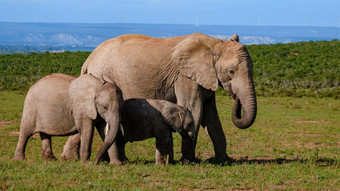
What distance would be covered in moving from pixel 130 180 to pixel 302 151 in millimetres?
6255

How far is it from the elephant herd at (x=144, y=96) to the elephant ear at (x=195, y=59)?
2 cm

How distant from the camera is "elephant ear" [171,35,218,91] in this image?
10430 millimetres

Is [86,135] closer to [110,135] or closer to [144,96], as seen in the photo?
[110,135]

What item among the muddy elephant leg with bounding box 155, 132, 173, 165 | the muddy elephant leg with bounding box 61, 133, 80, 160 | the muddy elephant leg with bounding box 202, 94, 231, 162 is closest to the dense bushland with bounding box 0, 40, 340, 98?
the muddy elephant leg with bounding box 202, 94, 231, 162

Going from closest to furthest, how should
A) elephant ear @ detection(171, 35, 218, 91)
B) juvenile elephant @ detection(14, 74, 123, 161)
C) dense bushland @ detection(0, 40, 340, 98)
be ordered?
1. juvenile elephant @ detection(14, 74, 123, 161)
2. elephant ear @ detection(171, 35, 218, 91)
3. dense bushland @ detection(0, 40, 340, 98)

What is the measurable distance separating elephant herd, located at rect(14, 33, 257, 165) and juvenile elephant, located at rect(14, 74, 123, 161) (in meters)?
0.02

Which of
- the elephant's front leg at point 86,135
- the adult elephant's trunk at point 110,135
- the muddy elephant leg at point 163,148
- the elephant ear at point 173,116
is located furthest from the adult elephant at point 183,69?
the adult elephant's trunk at point 110,135

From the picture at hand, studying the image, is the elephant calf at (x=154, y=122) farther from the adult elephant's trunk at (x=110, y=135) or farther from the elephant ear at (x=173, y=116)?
the adult elephant's trunk at (x=110, y=135)

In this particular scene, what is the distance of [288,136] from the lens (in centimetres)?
1584

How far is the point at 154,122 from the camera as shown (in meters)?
9.81

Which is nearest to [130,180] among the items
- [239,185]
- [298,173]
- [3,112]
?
[239,185]

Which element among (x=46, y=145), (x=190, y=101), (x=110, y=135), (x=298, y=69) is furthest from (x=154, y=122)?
(x=298, y=69)

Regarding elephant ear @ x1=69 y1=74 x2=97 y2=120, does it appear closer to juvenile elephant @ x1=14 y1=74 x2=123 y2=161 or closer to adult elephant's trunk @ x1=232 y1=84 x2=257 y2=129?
juvenile elephant @ x1=14 y1=74 x2=123 y2=161

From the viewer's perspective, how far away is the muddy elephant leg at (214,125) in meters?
11.2
